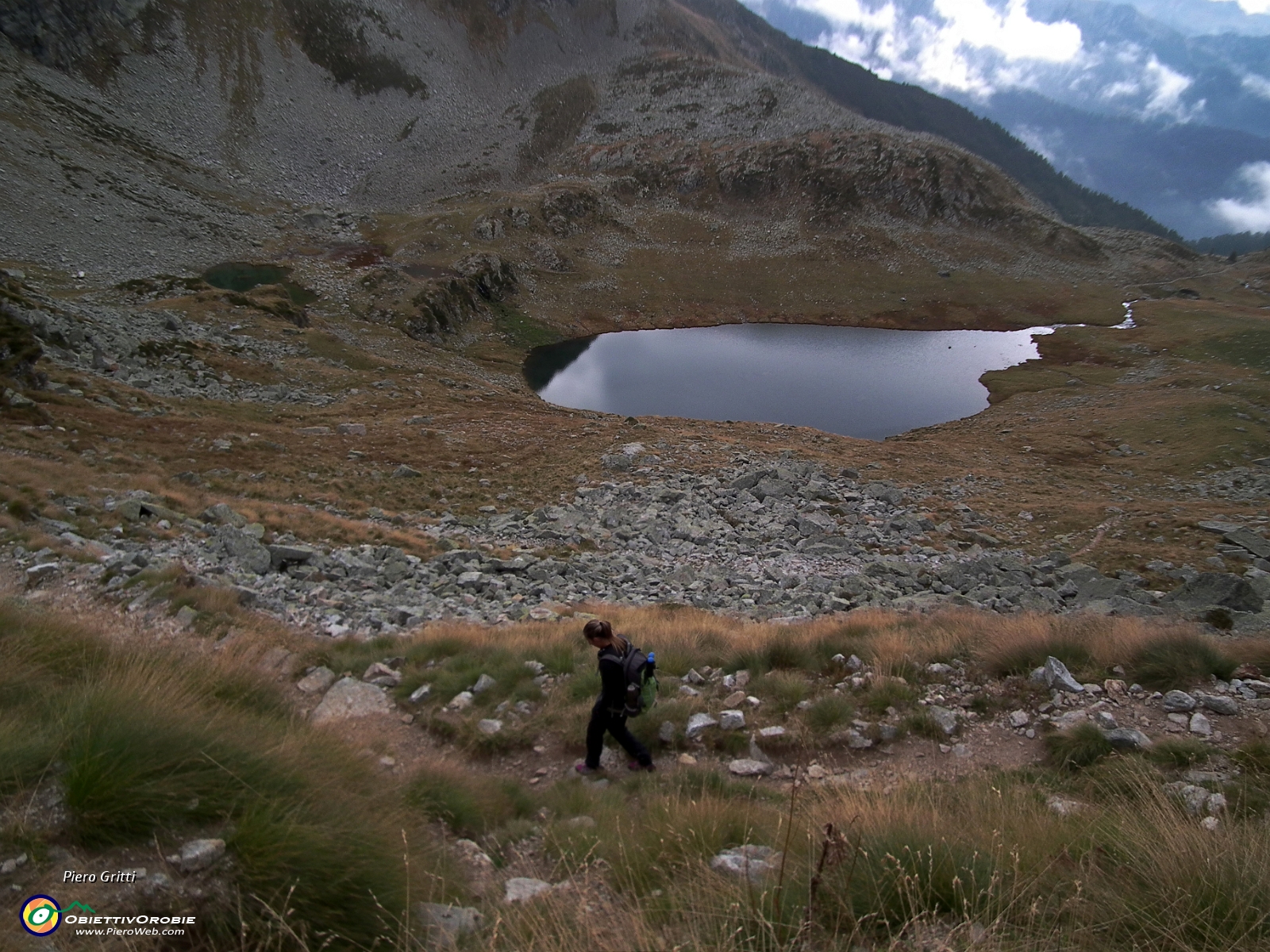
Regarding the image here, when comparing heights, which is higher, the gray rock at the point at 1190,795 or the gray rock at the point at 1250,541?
the gray rock at the point at 1250,541

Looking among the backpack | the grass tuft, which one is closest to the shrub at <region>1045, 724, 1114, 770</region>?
the grass tuft

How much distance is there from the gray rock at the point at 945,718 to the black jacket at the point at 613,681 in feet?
11.5

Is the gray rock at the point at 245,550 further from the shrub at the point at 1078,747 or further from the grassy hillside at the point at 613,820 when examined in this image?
the shrub at the point at 1078,747

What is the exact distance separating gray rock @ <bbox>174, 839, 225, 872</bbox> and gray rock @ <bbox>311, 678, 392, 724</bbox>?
4072mm

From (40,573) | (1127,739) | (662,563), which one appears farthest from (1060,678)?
(40,573)

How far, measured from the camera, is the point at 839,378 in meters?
64.9

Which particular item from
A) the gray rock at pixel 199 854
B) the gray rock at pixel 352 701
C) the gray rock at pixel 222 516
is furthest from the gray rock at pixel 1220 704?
the gray rock at pixel 222 516

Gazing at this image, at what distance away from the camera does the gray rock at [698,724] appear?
691cm

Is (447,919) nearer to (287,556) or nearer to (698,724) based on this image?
(698,724)

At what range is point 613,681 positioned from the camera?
640 cm

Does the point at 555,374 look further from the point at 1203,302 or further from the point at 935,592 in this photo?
the point at 1203,302

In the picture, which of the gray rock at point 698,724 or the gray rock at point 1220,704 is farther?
the gray rock at point 698,724

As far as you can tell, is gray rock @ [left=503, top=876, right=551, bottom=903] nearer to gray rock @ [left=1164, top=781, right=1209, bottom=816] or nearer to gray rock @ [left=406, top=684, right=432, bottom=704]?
gray rock @ [left=406, top=684, right=432, bottom=704]

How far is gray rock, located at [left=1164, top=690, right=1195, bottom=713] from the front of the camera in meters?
6.50
